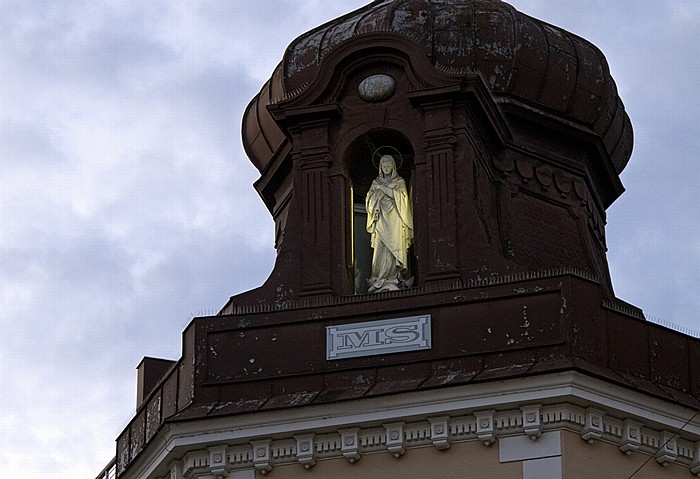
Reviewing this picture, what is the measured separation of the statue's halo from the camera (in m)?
32.1

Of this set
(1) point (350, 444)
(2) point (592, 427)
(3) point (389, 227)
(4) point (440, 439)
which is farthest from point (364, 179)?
(2) point (592, 427)

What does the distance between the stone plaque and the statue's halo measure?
333 centimetres

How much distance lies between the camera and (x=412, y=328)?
96.3 ft

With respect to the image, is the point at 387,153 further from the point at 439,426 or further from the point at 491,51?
the point at 439,426

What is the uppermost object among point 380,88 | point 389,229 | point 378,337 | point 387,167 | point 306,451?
point 380,88

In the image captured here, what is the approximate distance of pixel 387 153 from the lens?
32.1 meters

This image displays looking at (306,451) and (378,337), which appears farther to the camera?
(378,337)

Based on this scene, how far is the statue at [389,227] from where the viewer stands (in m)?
31.0

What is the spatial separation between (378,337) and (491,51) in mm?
5742

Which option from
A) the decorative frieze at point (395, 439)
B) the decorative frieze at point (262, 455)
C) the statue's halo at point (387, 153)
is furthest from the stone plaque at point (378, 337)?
the statue's halo at point (387, 153)

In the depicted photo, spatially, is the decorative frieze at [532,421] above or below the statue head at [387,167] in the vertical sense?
below

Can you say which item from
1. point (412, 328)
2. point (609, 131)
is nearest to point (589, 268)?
point (609, 131)

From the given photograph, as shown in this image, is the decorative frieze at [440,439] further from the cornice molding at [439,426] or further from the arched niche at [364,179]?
the arched niche at [364,179]

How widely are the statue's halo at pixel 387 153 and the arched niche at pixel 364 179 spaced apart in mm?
27
